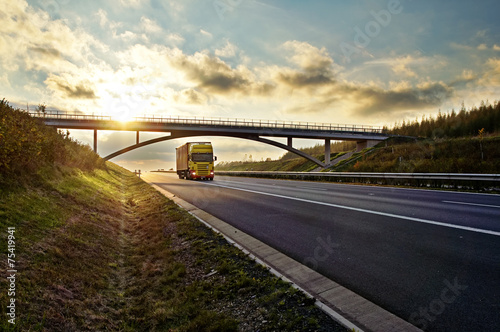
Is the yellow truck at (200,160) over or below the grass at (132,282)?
over

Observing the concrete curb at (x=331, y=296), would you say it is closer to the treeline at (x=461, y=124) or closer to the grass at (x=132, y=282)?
the grass at (x=132, y=282)

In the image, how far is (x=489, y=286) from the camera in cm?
341

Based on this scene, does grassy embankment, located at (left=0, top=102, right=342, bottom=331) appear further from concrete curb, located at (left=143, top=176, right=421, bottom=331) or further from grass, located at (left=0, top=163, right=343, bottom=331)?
concrete curb, located at (left=143, top=176, right=421, bottom=331)

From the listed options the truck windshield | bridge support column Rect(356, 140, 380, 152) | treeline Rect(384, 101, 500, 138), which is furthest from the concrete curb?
bridge support column Rect(356, 140, 380, 152)

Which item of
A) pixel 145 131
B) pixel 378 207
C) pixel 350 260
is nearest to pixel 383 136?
pixel 145 131

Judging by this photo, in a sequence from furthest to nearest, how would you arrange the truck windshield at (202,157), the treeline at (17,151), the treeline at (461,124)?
the treeline at (461,124) < the truck windshield at (202,157) < the treeline at (17,151)

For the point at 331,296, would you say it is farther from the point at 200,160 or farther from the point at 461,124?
the point at 461,124

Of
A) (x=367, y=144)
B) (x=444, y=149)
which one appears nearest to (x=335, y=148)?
(x=367, y=144)

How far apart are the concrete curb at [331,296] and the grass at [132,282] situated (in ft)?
0.59

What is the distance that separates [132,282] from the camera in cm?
483

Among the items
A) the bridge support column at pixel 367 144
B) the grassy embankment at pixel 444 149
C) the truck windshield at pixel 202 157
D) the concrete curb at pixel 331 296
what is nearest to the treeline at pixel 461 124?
the grassy embankment at pixel 444 149

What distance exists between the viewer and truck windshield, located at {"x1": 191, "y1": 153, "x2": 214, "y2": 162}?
102 ft

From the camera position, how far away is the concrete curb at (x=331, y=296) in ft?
9.02

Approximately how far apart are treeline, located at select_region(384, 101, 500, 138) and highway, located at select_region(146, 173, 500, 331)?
155ft
